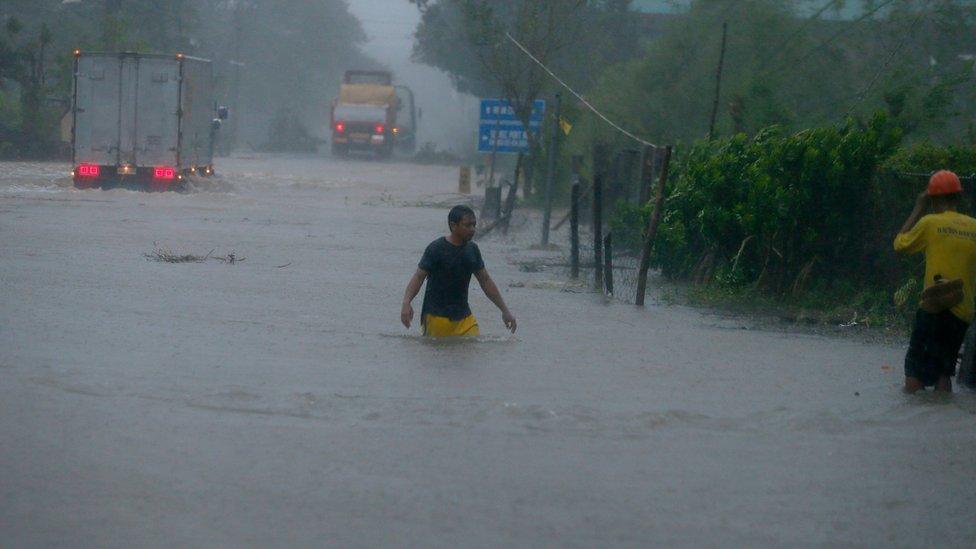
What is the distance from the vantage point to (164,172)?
30156 mm

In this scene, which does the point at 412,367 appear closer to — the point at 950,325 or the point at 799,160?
the point at 950,325

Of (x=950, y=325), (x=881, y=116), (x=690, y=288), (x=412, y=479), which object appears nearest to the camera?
(x=412, y=479)

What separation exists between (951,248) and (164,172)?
24.0 metres

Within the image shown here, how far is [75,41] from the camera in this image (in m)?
51.4

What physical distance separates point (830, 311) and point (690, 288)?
7.60 ft

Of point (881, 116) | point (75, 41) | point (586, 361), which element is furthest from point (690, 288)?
point (75, 41)

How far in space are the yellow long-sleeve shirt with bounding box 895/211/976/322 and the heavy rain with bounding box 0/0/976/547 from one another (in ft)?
0.12

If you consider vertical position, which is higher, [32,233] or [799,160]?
[799,160]

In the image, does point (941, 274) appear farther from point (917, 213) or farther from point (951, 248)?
point (917, 213)

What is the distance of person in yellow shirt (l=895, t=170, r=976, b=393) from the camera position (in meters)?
8.81

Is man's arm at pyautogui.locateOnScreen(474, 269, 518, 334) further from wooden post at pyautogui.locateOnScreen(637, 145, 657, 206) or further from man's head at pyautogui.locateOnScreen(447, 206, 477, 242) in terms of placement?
wooden post at pyautogui.locateOnScreen(637, 145, 657, 206)

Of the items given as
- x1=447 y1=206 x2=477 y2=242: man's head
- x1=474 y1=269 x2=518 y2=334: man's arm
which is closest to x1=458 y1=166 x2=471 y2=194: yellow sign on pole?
x1=474 y1=269 x2=518 y2=334: man's arm

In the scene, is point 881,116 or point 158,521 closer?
point 158,521

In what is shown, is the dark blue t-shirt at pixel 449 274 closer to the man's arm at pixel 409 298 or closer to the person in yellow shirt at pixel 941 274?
the man's arm at pixel 409 298
